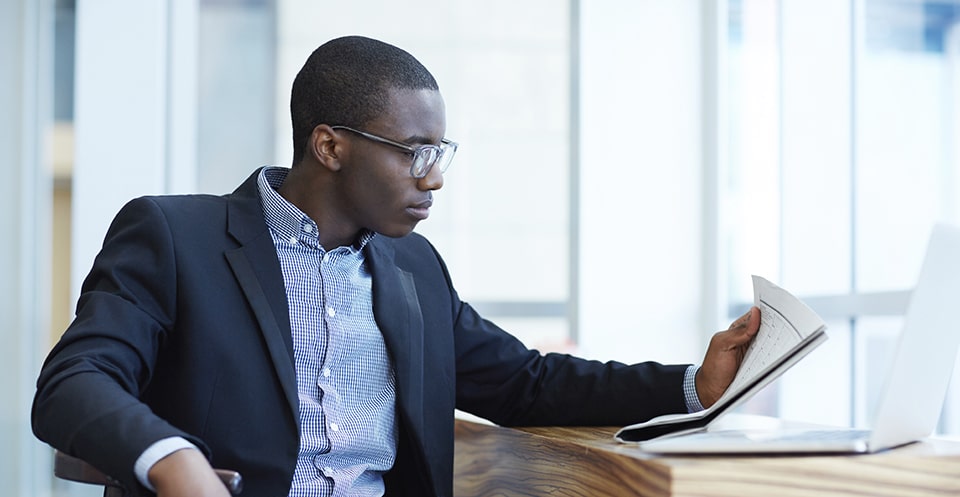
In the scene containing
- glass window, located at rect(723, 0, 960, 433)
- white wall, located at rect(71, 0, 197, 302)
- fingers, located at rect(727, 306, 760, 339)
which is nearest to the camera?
fingers, located at rect(727, 306, 760, 339)

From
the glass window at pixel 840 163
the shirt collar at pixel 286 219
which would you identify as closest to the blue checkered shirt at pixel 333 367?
the shirt collar at pixel 286 219

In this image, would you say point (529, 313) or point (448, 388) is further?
point (529, 313)

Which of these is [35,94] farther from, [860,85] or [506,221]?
[860,85]

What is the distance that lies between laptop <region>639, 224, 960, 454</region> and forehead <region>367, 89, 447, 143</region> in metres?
0.66

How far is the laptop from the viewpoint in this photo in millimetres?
1027

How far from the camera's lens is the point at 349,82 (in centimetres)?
163

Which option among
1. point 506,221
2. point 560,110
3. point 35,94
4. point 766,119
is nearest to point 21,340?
point 35,94

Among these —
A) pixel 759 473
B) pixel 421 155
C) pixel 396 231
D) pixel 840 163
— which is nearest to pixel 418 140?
pixel 421 155

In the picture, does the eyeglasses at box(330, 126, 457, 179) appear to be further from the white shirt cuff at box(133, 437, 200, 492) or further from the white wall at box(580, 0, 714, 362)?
the white wall at box(580, 0, 714, 362)

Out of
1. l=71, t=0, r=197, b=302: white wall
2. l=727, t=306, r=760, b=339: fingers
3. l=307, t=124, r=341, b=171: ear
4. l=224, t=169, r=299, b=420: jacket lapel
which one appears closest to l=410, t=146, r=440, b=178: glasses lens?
l=307, t=124, r=341, b=171: ear

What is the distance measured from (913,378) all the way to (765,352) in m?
0.19

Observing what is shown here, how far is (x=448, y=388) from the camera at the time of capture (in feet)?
5.43

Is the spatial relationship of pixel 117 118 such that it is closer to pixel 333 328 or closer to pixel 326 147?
pixel 326 147

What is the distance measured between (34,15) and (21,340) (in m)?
0.95
